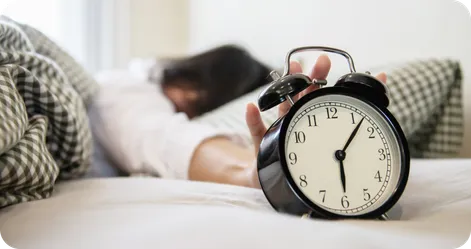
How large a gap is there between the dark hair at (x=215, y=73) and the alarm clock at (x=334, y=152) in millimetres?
557

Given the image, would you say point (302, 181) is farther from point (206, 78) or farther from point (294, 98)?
point (206, 78)

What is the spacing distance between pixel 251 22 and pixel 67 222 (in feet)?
2.26

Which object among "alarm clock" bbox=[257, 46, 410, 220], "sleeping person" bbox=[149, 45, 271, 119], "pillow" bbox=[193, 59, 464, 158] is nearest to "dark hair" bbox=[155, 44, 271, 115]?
"sleeping person" bbox=[149, 45, 271, 119]

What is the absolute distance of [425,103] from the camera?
3.26 ft

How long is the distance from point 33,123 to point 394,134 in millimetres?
442

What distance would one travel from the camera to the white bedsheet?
0.46 meters

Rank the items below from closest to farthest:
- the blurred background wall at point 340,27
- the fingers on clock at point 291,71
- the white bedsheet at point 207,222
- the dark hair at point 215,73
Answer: the white bedsheet at point 207,222, the fingers on clock at point 291,71, the blurred background wall at point 340,27, the dark hair at point 215,73

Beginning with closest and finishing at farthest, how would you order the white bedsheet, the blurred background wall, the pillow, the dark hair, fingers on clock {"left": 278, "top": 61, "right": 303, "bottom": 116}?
the white bedsheet → fingers on clock {"left": 278, "top": 61, "right": 303, "bottom": 116} → the blurred background wall → the pillow → the dark hair

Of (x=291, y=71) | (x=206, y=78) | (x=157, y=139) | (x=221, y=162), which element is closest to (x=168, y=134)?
(x=157, y=139)

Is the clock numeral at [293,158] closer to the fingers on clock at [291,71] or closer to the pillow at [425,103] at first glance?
the fingers on clock at [291,71]

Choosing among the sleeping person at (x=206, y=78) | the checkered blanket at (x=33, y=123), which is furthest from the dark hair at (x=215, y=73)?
the checkered blanket at (x=33, y=123)

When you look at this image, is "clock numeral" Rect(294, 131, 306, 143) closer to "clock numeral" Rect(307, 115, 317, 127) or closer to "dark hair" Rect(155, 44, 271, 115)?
"clock numeral" Rect(307, 115, 317, 127)

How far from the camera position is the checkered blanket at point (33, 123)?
58 centimetres

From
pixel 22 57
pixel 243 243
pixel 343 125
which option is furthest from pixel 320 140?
pixel 22 57
